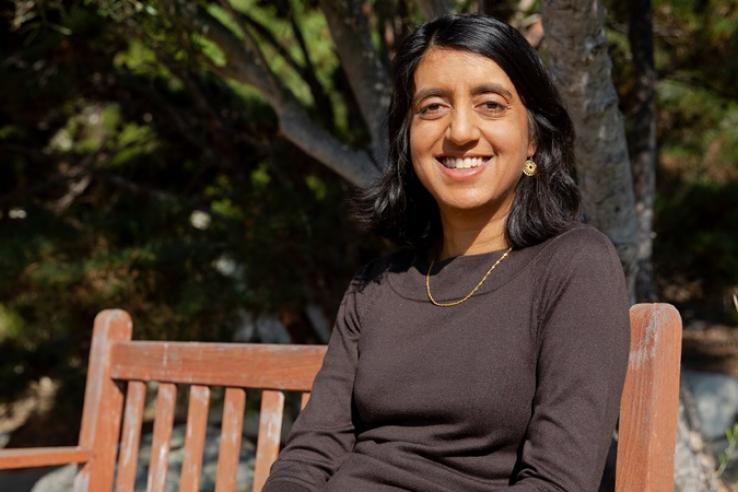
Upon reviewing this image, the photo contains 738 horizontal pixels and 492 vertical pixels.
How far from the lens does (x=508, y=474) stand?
1778 millimetres

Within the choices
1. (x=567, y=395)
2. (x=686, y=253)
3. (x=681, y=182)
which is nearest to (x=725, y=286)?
(x=686, y=253)

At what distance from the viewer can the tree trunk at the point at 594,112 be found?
7.59ft

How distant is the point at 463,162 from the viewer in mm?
1959

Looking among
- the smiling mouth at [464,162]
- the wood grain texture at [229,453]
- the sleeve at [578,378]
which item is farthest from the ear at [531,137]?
the wood grain texture at [229,453]

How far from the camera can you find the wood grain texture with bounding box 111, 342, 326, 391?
2.38 m

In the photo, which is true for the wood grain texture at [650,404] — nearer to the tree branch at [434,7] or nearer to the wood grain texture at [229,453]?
the wood grain texture at [229,453]

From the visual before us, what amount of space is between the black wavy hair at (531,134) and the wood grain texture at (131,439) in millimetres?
1008

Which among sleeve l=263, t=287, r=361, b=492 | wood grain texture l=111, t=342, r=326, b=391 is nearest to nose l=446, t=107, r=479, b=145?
sleeve l=263, t=287, r=361, b=492

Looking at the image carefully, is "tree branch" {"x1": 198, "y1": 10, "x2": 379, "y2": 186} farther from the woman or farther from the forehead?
the forehead

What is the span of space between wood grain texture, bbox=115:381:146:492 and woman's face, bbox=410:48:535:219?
126 cm

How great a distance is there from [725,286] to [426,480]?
2.96m

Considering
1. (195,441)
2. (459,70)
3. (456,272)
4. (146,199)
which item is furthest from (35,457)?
(146,199)

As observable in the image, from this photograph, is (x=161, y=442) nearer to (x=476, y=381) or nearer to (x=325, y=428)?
(x=325, y=428)

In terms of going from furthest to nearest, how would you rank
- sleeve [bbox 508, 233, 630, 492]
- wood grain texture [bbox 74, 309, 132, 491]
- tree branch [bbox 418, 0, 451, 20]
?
1. wood grain texture [bbox 74, 309, 132, 491]
2. tree branch [bbox 418, 0, 451, 20]
3. sleeve [bbox 508, 233, 630, 492]
